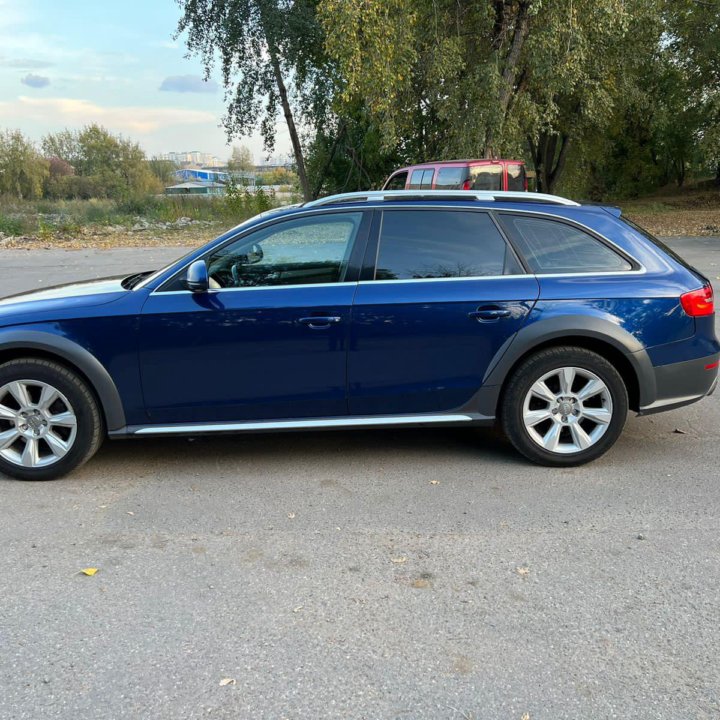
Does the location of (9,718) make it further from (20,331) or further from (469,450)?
(469,450)

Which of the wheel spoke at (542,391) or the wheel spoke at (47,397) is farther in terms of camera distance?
the wheel spoke at (542,391)

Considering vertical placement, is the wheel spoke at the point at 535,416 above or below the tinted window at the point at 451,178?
below

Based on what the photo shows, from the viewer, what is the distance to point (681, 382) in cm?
455

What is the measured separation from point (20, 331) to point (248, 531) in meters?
1.85

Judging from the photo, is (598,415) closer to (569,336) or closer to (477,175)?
(569,336)

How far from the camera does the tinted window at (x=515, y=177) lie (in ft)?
48.8

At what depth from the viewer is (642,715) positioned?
244 centimetres

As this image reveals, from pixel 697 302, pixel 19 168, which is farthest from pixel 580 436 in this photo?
pixel 19 168

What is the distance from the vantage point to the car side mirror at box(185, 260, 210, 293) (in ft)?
14.1

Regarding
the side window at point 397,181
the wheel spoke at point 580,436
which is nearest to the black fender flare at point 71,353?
the wheel spoke at point 580,436

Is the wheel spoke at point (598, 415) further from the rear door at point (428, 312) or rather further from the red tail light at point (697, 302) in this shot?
the red tail light at point (697, 302)

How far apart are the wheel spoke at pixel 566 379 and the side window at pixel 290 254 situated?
145 centimetres

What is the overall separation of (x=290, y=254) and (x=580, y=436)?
2091mm

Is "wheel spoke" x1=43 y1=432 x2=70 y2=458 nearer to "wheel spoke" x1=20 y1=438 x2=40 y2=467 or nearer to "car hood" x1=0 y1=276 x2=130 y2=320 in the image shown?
"wheel spoke" x1=20 y1=438 x2=40 y2=467
